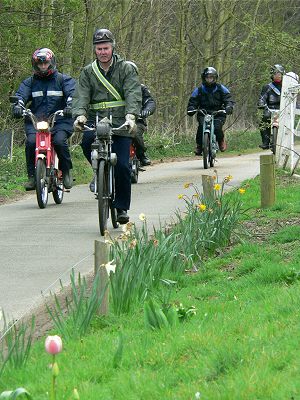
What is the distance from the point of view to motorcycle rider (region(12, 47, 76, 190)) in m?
14.3

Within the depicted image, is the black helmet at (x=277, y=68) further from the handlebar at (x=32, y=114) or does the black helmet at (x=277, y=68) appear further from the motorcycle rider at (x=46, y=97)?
the handlebar at (x=32, y=114)

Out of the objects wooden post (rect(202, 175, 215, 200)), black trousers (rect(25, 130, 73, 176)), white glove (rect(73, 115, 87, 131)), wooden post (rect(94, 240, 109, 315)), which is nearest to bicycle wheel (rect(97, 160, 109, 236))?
white glove (rect(73, 115, 87, 131))

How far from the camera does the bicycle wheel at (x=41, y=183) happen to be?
46.3 feet

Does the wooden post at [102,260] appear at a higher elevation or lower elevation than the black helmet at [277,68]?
lower

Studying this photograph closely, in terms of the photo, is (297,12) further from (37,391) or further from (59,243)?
(37,391)

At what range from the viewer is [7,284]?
344 inches

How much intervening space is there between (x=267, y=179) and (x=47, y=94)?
3.51m

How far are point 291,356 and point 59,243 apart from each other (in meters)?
6.12

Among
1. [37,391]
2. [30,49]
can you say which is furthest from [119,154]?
[30,49]

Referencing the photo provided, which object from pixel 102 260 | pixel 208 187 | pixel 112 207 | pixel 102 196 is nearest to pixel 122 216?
pixel 112 207

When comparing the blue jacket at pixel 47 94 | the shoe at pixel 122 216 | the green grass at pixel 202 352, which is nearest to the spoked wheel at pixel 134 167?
the blue jacket at pixel 47 94

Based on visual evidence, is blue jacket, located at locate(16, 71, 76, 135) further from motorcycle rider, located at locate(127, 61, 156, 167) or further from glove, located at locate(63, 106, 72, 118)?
motorcycle rider, located at locate(127, 61, 156, 167)

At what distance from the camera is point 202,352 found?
218 inches

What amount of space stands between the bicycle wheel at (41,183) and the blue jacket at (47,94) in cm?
Result: 67
